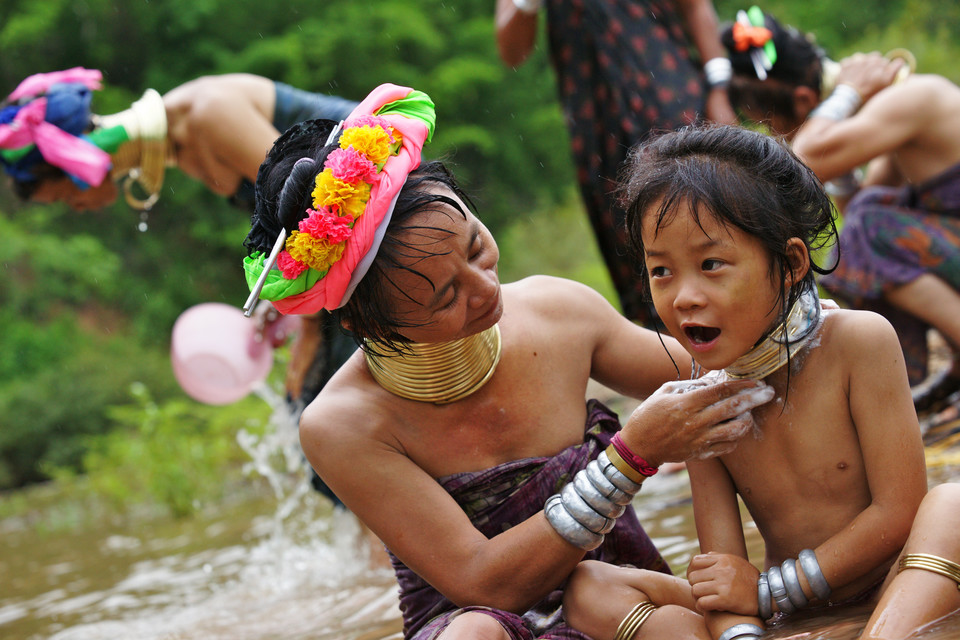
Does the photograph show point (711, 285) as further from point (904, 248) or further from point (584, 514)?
point (904, 248)

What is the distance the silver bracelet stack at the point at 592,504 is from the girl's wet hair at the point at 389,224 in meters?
0.47

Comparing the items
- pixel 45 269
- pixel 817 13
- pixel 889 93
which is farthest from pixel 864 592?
pixel 817 13

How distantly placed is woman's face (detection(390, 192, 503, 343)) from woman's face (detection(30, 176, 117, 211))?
100 inches

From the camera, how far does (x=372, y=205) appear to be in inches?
78.6

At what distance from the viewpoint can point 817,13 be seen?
755 inches

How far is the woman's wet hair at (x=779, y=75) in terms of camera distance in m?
4.03

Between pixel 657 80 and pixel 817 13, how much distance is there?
16912mm

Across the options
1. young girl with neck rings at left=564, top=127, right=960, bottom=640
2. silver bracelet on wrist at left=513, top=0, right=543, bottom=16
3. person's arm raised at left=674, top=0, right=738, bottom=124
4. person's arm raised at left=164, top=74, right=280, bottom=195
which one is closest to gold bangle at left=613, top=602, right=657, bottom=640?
young girl with neck rings at left=564, top=127, right=960, bottom=640

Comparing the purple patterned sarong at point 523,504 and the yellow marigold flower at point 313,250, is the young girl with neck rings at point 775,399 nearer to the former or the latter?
the purple patterned sarong at point 523,504

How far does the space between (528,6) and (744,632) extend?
2909mm

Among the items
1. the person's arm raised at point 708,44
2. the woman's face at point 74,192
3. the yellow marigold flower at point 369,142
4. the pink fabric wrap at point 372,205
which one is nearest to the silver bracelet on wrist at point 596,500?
the pink fabric wrap at point 372,205

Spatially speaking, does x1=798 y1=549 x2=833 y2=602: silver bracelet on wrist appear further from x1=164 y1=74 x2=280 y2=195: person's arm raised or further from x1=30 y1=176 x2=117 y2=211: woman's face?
x1=30 y1=176 x2=117 y2=211: woman's face

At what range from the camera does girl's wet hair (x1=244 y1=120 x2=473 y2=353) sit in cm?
204

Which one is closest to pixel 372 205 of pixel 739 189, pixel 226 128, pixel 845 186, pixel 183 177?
pixel 739 189
